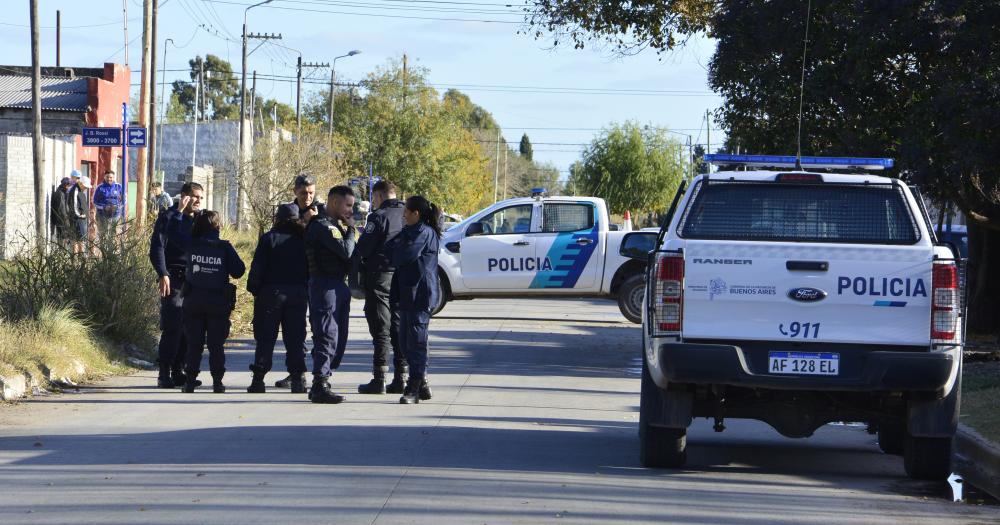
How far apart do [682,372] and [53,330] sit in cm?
753

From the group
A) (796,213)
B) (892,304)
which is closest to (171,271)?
(796,213)

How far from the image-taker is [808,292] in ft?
25.2

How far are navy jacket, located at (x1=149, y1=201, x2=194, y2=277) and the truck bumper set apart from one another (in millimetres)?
5790

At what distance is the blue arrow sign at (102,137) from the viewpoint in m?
20.0

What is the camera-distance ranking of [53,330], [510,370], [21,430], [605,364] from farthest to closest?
[605,364] → [510,370] → [53,330] → [21,430]

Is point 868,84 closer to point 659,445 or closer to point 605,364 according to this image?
point 605,364

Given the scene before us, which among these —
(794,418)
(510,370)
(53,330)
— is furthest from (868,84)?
(53,330)

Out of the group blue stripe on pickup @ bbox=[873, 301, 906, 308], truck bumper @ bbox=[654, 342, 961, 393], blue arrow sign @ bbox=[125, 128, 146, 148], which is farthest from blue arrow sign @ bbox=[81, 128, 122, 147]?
blue stripe on pickup @ bbox=[873, 301, 906, 308]

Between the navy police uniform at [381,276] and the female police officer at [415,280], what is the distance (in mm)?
405

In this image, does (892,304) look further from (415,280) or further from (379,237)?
(379,237)

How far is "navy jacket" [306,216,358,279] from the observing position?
11156 mm

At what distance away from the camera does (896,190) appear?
26.8ft

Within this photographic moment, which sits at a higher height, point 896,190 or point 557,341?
point 896,190

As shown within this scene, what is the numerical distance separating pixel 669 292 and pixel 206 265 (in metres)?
5.31
